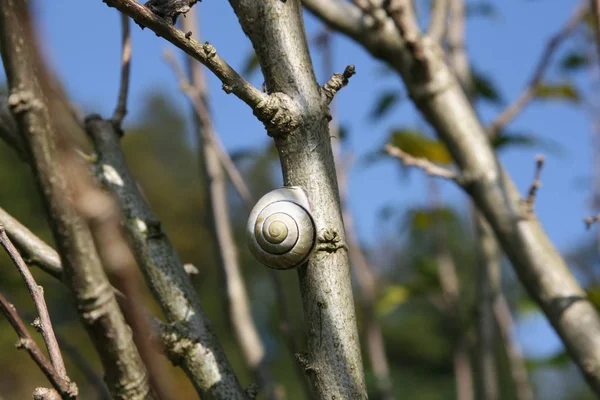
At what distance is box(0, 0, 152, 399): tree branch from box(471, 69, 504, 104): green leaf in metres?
2.10

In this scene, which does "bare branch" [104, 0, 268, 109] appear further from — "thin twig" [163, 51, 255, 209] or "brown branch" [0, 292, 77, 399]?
"thin twig" [163, 51, 255, 209]

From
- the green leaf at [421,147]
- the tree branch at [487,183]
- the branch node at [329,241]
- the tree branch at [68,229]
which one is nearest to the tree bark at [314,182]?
the branch node at [329,241]

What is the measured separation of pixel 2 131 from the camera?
43.7 inches

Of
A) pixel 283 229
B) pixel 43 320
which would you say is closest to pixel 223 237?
pixel 283 229

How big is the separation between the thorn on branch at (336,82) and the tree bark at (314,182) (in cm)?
2

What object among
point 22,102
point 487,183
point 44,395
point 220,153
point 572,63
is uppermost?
point 572,63

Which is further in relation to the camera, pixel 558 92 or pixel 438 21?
pixel 558 92

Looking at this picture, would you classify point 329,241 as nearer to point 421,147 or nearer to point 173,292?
point 173,292

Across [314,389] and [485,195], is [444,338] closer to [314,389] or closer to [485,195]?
[485,195]

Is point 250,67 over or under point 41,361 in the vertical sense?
over

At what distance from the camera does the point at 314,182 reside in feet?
2.80

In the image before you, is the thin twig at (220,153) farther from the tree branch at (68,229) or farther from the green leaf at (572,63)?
the green leaf at (572,63)

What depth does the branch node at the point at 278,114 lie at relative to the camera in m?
0.83

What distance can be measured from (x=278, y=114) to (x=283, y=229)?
→ 6.2 inches
